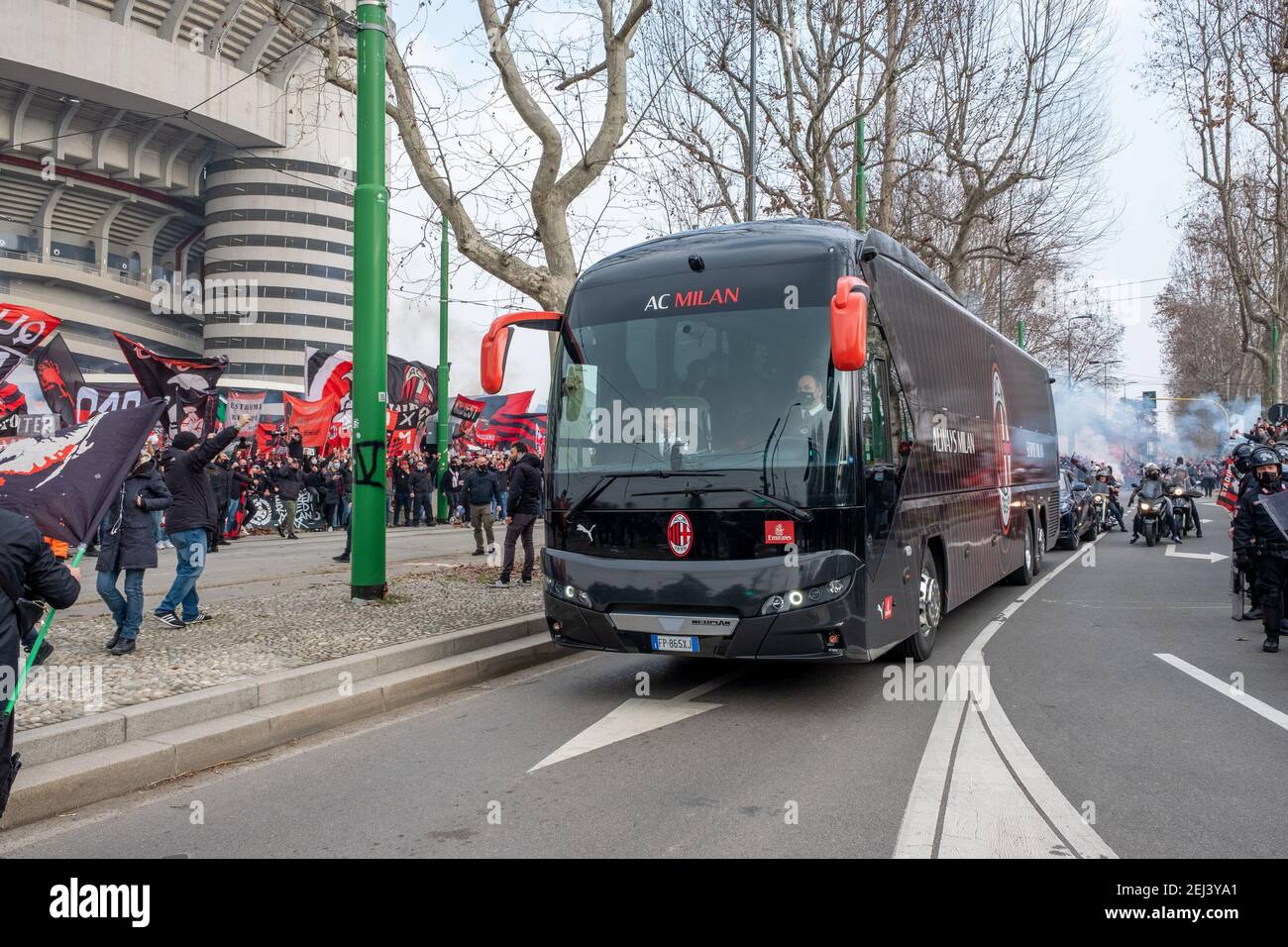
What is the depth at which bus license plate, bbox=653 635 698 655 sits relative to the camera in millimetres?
6293

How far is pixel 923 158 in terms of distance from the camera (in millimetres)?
24562

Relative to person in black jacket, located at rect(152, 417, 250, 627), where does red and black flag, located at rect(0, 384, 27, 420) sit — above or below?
above

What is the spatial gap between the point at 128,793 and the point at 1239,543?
30.4ft

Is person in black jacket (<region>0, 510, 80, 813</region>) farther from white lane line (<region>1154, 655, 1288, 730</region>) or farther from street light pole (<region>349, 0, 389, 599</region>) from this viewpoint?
white lane line (<region>1154, 655, 1288, 730</region>)

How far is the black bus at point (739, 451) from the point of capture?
617 cm

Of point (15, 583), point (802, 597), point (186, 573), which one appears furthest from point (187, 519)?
point (802, 597)

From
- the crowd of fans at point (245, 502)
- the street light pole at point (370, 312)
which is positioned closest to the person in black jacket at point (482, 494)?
the crowd of fans at point (245, 502)

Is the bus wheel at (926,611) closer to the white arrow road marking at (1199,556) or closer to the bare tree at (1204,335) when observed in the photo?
the white arrow road marking at (1199,556)

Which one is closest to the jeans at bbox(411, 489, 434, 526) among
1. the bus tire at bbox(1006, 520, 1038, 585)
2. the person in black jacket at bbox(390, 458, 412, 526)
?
the person in black jacket at bbox(390, 458, 412, 526)

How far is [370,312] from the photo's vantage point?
963 cm

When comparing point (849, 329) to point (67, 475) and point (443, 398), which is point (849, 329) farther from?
point (443, 398)

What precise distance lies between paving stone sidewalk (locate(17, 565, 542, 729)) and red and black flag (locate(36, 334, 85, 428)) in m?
6.64

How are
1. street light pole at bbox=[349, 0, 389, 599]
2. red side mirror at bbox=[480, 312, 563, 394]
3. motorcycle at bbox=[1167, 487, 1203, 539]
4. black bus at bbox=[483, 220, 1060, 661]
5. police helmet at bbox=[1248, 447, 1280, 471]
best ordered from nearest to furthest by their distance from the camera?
black bus at bbox=[483, 220, 1060, 661], red side mirror at bbox=[480, 312, 563, 394], police helmet at bbox=[1248, 447, 1280, 471], street light pole at bbox=[349, 0, 389, 599], motorcycle at bbox=[1167, 487, 1203, 539]
